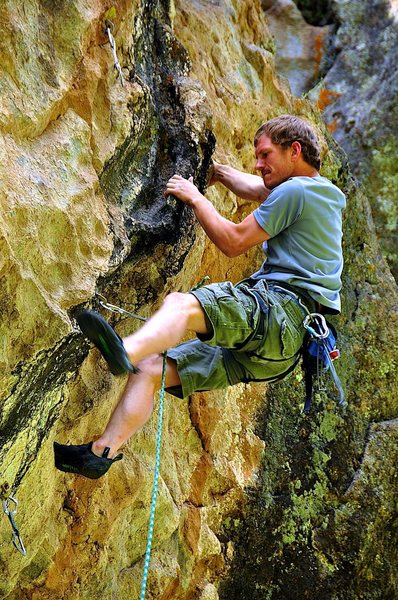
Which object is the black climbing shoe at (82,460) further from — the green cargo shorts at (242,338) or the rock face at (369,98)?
the rock face at (369,98)

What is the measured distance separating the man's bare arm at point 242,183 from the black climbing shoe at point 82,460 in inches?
84.1

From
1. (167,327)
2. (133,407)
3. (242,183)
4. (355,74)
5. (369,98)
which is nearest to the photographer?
(167,327)

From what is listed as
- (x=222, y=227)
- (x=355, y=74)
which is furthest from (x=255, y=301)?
(x=355, y=74)

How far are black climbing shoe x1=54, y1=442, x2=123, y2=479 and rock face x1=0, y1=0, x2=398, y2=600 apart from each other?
23 centimetres

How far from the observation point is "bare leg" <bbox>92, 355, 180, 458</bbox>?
3414mm

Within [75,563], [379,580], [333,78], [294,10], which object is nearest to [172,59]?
[75,563]

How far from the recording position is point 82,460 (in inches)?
131

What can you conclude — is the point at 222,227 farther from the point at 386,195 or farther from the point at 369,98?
the point at 369,98

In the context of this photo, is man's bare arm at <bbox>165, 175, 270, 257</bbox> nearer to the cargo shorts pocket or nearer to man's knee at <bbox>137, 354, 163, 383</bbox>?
the cargo shorts pocket

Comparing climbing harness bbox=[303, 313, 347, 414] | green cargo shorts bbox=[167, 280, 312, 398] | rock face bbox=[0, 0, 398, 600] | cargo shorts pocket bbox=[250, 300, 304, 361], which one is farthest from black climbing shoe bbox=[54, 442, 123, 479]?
climbing harness bbox=[303, 313, 347, 414]

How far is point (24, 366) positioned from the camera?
10.6 ft

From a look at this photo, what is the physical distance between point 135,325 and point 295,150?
59.3 inches

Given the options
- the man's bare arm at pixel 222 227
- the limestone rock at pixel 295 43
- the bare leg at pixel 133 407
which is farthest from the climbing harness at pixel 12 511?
the limestone rock at pixel 295 43

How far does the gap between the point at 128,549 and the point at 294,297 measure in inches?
84.9
